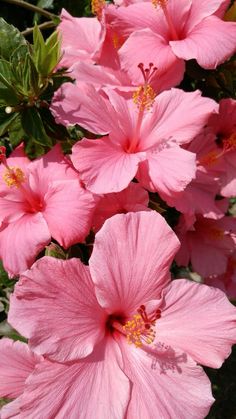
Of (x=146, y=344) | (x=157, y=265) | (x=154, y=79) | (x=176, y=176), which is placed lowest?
(x=146, y=344)

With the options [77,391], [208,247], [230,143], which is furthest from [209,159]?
[77,391]

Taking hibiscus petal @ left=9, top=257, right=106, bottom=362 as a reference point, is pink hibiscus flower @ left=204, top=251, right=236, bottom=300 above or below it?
below

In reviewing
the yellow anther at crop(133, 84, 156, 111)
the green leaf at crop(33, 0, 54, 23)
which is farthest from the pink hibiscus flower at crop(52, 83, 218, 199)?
the green leaf at crop(33, 0, 54, 23)

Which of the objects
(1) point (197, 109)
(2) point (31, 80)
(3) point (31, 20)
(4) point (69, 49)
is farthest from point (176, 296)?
(3) point (31, 20)

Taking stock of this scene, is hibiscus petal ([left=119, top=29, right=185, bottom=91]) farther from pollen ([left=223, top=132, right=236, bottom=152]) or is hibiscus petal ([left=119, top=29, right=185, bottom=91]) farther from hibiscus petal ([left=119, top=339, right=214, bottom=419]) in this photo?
hibiscus petal ([left=119, top=339, right=214, bottom=419])

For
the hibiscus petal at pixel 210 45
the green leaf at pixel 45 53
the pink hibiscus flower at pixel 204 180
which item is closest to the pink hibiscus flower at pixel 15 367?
the pink hibiscus flower at pixel 204 180

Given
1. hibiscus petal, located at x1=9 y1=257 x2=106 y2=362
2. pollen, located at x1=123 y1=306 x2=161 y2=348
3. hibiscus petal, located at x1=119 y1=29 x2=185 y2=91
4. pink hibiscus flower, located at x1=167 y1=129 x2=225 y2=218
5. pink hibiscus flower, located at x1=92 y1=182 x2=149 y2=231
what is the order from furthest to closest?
1. pink hibiscus flower, located at x1=167 y1=129 x2=225 y2=218
2. hibiscus petal, located at x1=119 y1=29 x2=185 y2=91
3. pink hibiscus flower, located at x1=92 y1=182 x2=149 y2=231
4. pollen, located at x1=123 y1=306 x2=161 y2=348
5. hibiscus petal, located at x1=9 y1=257 x2=106 y2=362

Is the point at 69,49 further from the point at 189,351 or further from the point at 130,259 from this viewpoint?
the point at 189,351
